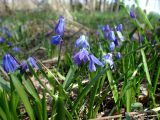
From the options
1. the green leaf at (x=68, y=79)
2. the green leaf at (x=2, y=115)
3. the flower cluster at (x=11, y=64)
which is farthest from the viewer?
the green leaf at (x=68, y=79)

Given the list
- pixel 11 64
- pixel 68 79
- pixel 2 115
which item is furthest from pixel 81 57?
pixel 2 115

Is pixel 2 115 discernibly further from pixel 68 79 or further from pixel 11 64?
pixel 68 79

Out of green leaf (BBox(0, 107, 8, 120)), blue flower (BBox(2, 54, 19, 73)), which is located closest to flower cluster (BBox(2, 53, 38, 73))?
blue flower (BBox(2, 54, 19, 73))

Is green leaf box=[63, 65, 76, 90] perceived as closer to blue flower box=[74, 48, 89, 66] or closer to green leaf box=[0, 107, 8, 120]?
blue flower box=[74, 48, 89, 66]

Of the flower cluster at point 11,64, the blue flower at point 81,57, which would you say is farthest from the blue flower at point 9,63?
the blue flower at point 81,57

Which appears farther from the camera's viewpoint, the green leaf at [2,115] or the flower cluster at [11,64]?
the flower cluster at [11,64]

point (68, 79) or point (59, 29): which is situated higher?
point (59, 29)

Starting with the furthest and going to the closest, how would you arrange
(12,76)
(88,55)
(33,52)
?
(33,52) → (88,55) → (12,76)

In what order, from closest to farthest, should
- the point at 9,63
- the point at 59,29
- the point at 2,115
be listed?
the point at 2,115, the point at 9,63, the point at 59,29

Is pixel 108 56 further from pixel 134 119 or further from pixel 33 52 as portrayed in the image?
pixel 33 52

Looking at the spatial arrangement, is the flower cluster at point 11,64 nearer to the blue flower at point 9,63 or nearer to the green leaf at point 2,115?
the blue flower at point 9,63

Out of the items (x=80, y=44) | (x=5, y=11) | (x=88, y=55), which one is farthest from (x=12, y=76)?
(x=5, y=11)
